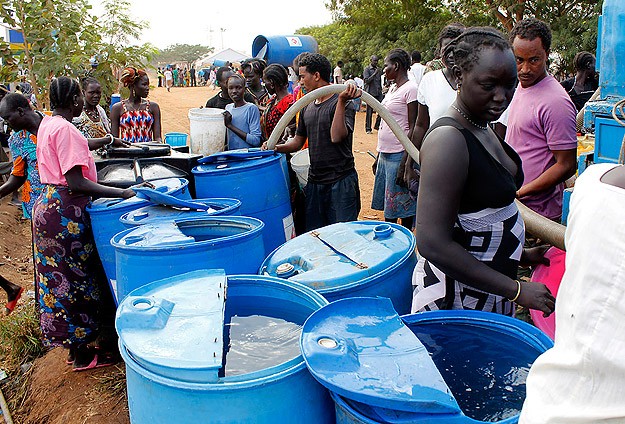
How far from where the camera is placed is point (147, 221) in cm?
255

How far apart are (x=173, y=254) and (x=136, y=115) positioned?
10.8 ft

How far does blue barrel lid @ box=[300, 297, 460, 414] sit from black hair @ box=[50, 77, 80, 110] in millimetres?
2522

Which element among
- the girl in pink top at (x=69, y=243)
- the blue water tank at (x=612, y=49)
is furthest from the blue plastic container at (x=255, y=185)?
the blue water tank at (x=612, y=49)

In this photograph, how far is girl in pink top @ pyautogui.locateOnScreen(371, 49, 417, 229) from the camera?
439 centimetres

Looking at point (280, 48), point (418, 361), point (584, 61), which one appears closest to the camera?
point (418, 361)

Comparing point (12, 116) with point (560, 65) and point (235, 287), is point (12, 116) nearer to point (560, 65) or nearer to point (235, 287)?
point (235, 287)

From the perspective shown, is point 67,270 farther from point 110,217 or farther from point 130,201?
point 130,201

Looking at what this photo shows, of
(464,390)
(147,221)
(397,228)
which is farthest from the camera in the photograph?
(147,221)

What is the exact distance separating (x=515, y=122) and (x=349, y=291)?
1.49 m

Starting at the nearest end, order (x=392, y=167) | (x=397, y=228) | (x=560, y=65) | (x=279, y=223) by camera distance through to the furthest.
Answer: (x=397, y=228)
(x=279, y=223)
(x=392, y=167)
(x=560, y=65)

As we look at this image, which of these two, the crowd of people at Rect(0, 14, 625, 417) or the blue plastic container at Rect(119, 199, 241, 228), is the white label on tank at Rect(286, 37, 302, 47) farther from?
the blue plastic container at Rect(119, 199, 241, 228)

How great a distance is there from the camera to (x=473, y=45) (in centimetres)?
155

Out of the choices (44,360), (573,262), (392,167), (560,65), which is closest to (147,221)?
(44,360)

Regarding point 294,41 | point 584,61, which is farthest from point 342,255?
point 294,41
